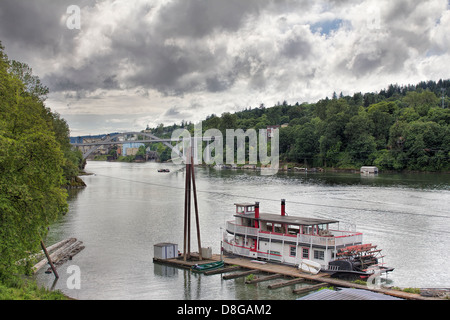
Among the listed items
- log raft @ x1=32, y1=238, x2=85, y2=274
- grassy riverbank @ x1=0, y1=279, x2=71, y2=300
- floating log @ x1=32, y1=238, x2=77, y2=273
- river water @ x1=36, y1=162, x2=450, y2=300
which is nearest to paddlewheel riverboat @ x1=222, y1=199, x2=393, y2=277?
river water @ x1=36, y1=162, x2=450, y2=300

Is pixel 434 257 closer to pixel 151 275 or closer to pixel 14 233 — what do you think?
pixel 151 275

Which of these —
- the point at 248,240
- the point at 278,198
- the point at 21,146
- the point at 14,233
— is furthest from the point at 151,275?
the point at 278,198

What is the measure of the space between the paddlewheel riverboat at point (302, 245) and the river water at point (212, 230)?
1.85m

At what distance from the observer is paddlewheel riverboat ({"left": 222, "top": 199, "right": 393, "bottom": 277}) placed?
69.8 ft

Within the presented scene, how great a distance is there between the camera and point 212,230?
109ft

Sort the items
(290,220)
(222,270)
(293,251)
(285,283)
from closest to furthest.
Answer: (285,283) < (222,270) < (293,251) < (290,220)

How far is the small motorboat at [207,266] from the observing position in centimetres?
2247

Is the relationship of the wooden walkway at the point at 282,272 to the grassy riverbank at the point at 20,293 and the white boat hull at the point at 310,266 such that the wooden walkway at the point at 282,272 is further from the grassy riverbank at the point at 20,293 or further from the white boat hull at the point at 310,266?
the grassy riverbank at the point at 20,293

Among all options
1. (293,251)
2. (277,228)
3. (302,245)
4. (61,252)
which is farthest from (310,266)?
(61,252)

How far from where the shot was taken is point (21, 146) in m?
15.1

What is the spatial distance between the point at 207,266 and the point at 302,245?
505 centimetres

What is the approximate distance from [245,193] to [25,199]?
4322 centimetres
